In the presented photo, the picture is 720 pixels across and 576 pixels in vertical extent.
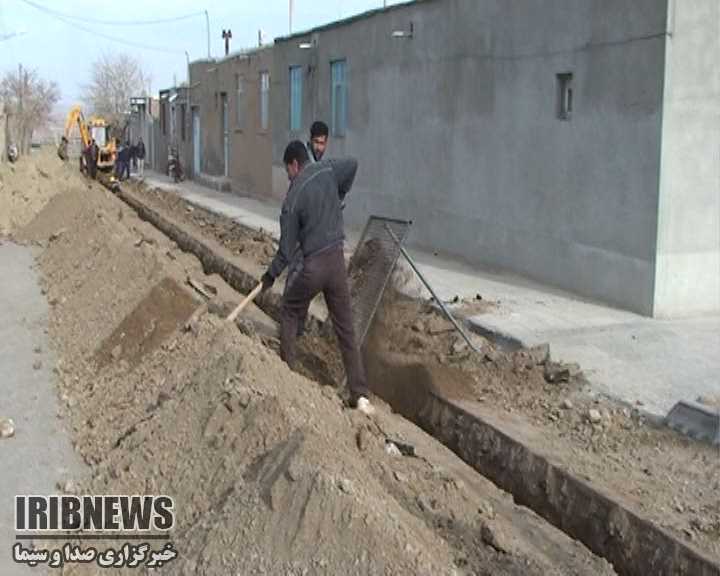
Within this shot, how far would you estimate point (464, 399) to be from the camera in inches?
296

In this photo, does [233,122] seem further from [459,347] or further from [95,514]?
[95,514]

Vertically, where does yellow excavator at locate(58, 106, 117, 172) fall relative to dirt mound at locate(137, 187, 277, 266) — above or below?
above

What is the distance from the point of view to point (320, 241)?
22.9ft

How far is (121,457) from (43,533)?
73cm

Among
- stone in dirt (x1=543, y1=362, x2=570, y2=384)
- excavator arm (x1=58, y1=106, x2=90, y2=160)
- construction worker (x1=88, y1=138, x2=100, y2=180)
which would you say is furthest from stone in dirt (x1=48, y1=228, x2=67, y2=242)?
excavator arm (x1=58, y1=106, x2=90, y2=160)

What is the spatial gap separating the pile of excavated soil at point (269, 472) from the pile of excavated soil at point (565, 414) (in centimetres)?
59

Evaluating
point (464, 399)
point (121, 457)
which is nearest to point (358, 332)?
point (464, 399)

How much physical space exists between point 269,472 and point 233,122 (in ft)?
89.7

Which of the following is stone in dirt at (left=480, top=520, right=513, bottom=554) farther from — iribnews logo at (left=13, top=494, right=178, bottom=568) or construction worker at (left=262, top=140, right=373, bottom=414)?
construction worker at (left=262, top=140, right=373, bottom=414)

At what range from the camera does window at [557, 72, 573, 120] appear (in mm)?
11211

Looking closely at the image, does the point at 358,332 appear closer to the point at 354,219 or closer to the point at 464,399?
the point at 464,399

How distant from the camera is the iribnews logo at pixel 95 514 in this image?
4.91 metres

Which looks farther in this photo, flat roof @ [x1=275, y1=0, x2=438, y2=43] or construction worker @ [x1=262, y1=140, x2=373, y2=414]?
flat roof @ [x1=275, y1=0, x2=438, y2=43]

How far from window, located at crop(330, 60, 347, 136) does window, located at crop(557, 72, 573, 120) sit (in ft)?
27.8
